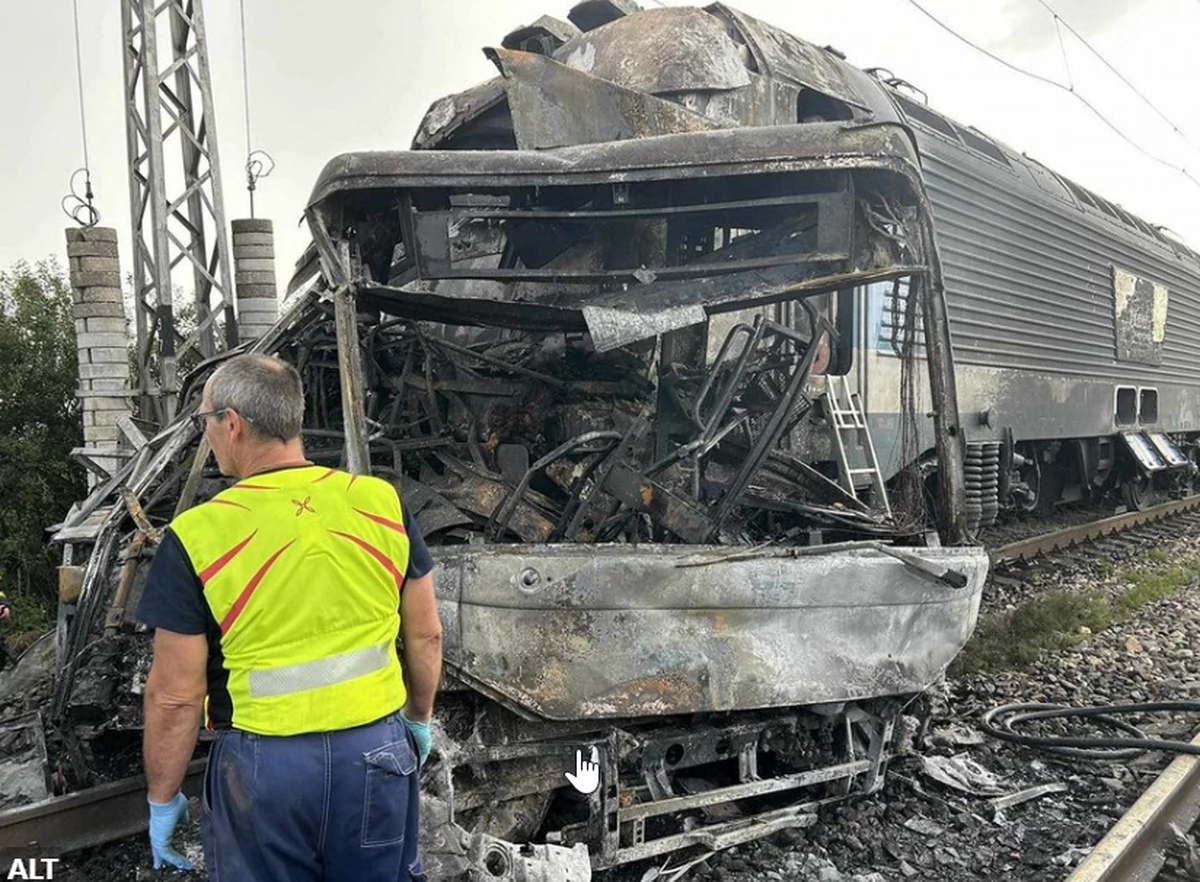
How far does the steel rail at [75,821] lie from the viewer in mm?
3297

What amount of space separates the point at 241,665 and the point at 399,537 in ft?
1.39

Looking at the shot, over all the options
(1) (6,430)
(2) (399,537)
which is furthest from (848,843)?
(1) (6,430)

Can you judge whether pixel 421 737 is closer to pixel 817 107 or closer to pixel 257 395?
pixel 257 395

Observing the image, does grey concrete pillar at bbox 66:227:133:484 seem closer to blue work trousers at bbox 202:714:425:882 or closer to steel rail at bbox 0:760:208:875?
steel rail at bbox 0:760:208:875

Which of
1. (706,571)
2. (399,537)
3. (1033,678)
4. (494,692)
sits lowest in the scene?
(1033,678)

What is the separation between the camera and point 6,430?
30.9 ft

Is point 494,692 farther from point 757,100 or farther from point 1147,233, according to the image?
point 1147,233

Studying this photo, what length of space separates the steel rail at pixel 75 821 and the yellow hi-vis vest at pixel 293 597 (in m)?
1.78

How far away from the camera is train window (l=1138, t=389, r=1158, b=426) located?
10641mm

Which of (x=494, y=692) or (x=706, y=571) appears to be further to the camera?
(x=706, y=571)

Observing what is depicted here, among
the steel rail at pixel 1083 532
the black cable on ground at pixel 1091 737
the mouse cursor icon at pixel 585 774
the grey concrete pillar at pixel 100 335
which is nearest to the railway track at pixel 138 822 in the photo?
the black cable on ground at pixel 1091 737

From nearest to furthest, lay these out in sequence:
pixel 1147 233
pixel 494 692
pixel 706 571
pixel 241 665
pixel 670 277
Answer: pixel 241 665 < pixel 494 692 < pixel 706 571 < pixel 670 277 < pixel 1147 233

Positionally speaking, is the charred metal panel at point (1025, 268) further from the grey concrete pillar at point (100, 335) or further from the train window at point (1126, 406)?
the grey concrete pillar at point (100, 335)

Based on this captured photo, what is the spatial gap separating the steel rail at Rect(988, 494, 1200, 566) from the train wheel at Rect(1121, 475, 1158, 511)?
103 millimetres
